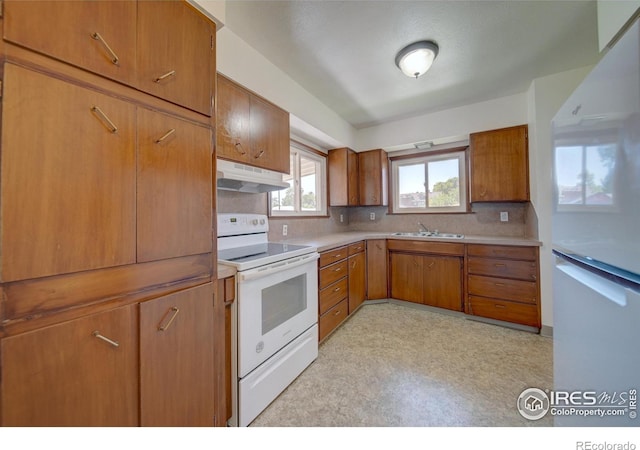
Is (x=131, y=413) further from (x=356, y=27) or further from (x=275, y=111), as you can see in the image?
(x=356, y=27)

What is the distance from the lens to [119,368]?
0.81 metres

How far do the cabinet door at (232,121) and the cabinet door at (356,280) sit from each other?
1.61m

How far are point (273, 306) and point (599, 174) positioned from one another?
5.24 ft

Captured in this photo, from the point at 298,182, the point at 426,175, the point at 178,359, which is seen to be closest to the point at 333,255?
the point at 298,182

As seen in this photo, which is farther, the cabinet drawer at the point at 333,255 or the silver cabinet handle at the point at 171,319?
the cabinet drawer at the point at 333,255

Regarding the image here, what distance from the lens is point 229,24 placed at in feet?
5.23

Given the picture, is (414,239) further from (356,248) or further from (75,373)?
(75,373)

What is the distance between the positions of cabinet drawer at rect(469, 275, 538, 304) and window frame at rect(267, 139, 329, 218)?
77.9 inches

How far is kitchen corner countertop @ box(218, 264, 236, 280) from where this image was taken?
119 centimetres

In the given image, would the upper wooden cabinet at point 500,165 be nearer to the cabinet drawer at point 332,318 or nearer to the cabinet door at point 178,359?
the cabinet drawer at point 332,318

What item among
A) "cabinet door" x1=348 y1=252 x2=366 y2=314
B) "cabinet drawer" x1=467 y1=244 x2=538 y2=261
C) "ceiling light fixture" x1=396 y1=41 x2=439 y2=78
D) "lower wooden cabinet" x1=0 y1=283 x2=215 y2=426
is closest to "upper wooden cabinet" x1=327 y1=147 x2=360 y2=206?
"cabinet door" x1=348 y1=252 x2=366 y2=314

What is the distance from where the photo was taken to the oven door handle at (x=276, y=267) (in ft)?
4.16

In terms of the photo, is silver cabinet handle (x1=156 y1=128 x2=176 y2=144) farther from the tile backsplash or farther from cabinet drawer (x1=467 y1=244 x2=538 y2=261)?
cabinet drawer (x1=467 y1=244 x2=538 y2=261)
